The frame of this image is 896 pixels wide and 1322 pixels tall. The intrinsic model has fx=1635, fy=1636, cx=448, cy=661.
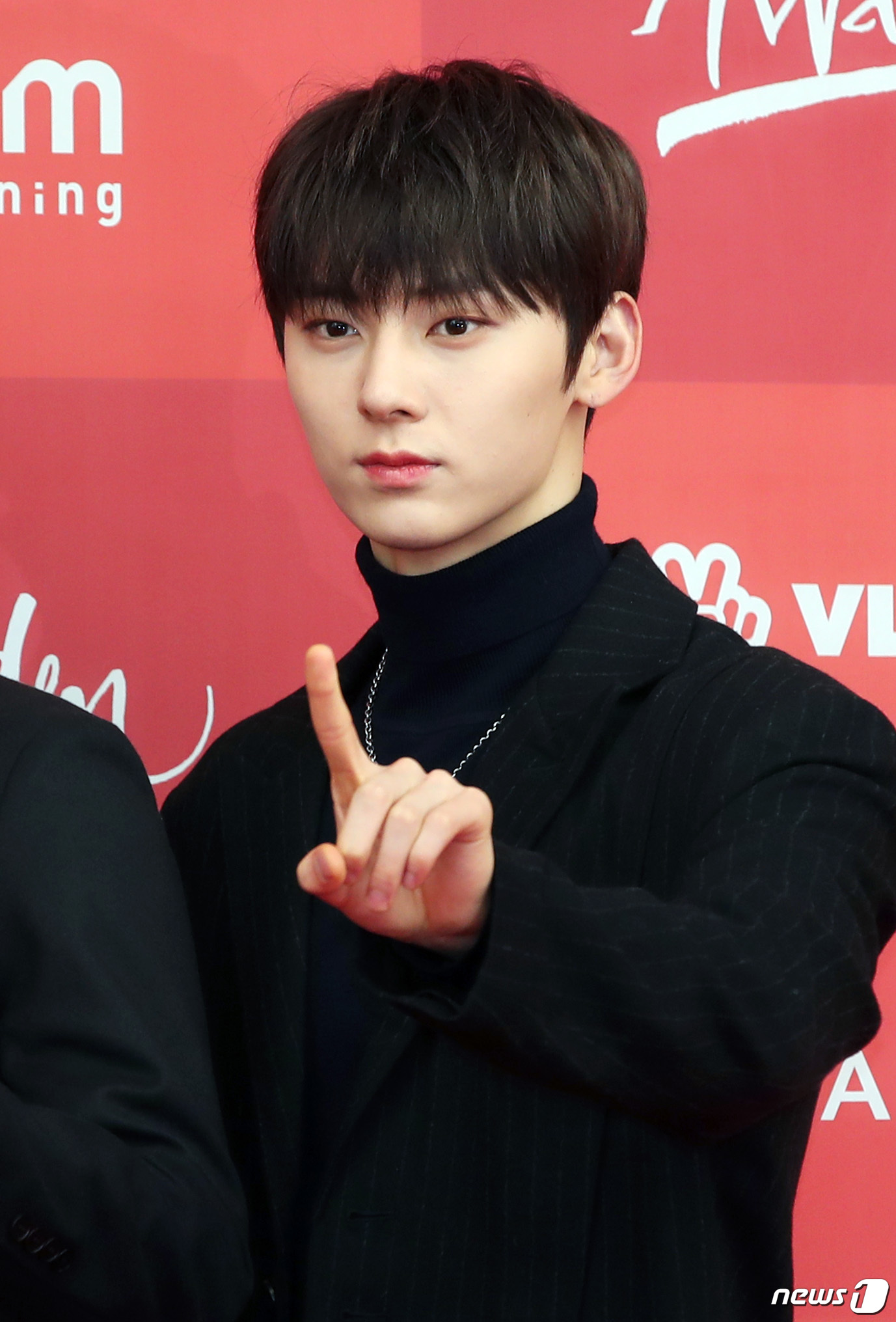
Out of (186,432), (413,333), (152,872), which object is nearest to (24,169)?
(186,432)

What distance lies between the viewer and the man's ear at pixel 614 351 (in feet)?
3.84

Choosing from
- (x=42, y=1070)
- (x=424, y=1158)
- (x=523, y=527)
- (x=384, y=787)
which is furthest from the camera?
(x=523, y=527)

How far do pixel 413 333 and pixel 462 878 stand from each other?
0.43 meters

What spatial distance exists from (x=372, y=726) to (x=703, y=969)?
18.3 inches

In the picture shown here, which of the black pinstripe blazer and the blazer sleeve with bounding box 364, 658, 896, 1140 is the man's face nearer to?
the black pinstripe blazer

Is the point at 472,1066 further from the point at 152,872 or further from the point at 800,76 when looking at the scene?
the point at 800,76

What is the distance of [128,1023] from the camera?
92 cm

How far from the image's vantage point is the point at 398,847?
72cm

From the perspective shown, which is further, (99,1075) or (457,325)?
(457,325)

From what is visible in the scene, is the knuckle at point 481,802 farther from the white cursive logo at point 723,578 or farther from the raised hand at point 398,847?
the white cursive logo at point 723,578

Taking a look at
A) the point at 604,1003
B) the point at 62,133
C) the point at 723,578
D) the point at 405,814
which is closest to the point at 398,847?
the point at 405,814

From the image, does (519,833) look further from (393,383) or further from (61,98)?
(61,98)

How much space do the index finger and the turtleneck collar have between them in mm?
351

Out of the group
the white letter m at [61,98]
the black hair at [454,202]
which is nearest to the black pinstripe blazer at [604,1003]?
the black hair at [454,202]
